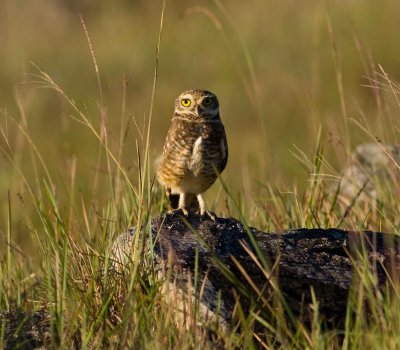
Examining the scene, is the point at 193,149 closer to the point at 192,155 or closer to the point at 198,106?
the point at 192,155

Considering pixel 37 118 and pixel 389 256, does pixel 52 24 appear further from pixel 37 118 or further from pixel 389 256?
pixel 389 256

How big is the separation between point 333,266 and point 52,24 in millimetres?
15756

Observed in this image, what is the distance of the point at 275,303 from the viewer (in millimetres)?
3711

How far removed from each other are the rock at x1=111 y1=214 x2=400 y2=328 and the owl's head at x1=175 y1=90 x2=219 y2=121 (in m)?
0.91

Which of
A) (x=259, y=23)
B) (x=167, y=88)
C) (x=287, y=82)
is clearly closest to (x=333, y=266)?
(x=287, y=82)

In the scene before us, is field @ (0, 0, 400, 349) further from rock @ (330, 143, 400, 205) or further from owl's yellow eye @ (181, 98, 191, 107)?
owl's yellow eye @ (181, 98, 191, 107)

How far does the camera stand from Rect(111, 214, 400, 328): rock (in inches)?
146

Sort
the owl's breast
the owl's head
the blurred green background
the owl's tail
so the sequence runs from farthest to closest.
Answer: the blurred green background, the owl's tail, the owl's head, the owl's breast

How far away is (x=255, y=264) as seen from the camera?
3.91 m

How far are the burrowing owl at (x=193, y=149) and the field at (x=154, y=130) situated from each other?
0.15 m

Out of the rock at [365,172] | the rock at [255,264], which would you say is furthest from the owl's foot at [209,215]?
the rock at [365,172]

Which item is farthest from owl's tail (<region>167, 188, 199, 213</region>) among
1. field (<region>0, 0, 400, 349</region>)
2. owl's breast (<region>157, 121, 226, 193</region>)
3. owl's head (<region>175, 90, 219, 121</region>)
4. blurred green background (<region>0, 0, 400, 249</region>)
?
blurred green background (<region>0, 0, 400, 249</region>)

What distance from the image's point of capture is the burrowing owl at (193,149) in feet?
16.2

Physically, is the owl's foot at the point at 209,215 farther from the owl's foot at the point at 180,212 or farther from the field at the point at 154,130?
the field at the point at 154,130
